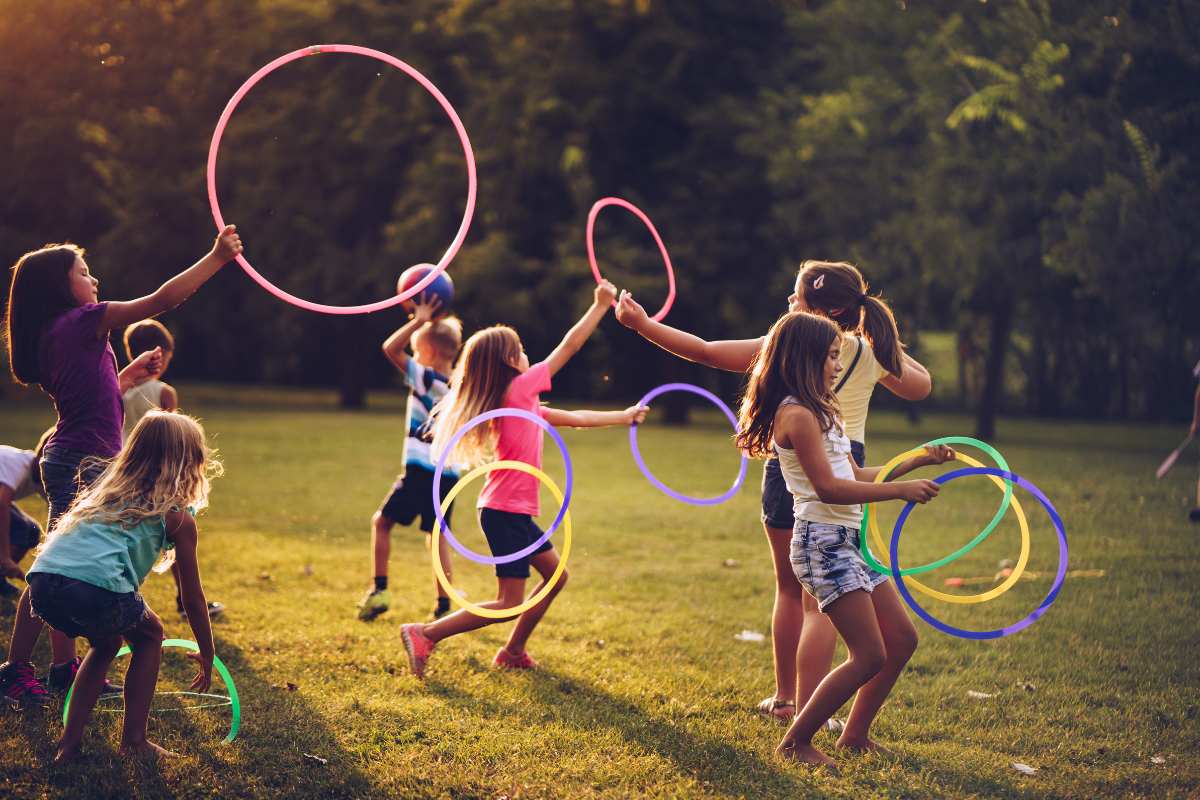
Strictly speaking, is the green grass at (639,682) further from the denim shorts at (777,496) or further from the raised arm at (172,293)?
the raised arm at (172,293)

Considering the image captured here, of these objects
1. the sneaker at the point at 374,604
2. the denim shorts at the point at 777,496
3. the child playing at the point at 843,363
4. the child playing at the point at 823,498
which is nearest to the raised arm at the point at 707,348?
the child playing at the point at 843,363

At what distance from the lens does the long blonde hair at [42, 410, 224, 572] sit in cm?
367

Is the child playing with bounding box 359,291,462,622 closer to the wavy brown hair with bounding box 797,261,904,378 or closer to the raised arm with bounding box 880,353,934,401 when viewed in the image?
the wavy brown hair with bounding box 797,261,904,378

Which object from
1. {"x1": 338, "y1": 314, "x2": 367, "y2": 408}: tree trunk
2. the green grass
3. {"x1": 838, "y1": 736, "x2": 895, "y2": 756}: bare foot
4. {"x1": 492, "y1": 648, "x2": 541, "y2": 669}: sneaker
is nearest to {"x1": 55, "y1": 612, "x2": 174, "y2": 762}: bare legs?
the green grass

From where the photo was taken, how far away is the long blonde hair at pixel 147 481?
12.0 feet

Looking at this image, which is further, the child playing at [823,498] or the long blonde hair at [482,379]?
the long blonde hair at [482,379]

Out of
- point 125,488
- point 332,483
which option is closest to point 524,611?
point 125,488

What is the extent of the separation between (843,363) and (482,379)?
180 centimetres

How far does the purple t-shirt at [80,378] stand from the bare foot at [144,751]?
126cm

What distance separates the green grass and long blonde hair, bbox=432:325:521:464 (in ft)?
4.23

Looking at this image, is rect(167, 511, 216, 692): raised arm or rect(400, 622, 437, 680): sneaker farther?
rect(400, 622, 437, 680): sneaker

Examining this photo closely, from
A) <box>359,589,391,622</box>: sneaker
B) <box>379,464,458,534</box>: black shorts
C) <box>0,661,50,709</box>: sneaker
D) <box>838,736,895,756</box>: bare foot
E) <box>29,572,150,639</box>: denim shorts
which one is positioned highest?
<box>379,464,458,534</box>: black shorts

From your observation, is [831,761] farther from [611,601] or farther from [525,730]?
[611,601]

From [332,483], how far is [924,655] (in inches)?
327
